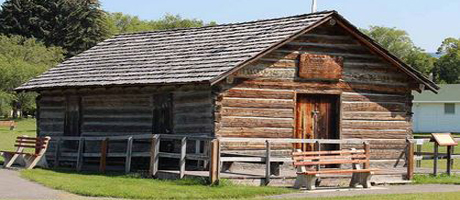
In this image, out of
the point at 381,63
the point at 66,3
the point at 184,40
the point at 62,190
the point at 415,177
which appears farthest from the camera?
the point at 66,3

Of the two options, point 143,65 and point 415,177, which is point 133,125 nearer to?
point 143,65

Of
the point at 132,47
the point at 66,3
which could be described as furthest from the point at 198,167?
the point at 66,3

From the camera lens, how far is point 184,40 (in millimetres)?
27047

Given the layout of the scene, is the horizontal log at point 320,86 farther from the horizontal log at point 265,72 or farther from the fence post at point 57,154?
the fence post at point 57,154

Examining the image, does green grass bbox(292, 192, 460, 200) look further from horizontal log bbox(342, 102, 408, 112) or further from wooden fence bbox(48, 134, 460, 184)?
horizontal log bbox(342, 102, 408, 112)

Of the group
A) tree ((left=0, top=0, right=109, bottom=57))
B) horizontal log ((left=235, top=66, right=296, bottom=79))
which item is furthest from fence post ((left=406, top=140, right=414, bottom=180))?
tree ((left=0, top=0, right=109, bottom=57))

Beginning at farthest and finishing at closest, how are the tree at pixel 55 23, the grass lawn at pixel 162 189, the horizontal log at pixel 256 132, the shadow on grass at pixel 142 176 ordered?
1. the tree at pixel 55 23
2. the horizontal log at pixel 256 132
3. the shadow on grass at pixel 142 176
4. the grass lawn at pixel 162 189

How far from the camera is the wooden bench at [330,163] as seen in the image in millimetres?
19000

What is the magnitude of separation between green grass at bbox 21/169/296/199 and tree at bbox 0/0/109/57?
63.7 metres

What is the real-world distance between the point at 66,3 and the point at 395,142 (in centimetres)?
6253

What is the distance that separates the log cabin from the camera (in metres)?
22.4

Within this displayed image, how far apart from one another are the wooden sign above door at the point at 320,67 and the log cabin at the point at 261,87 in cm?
3

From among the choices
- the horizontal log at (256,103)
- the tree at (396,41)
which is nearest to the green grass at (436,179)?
the horizontal log at (256,103)

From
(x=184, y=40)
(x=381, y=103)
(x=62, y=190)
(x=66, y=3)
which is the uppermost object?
(x=66, y=3)
